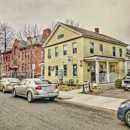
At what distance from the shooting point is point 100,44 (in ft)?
77.3

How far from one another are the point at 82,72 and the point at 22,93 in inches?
390

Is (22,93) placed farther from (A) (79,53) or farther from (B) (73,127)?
(A) (79,53)

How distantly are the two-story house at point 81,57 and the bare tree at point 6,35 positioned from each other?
17.7m

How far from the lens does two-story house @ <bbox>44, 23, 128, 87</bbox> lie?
2105 cm

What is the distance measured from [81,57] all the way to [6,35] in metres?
26.8

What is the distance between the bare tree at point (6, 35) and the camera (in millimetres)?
40781

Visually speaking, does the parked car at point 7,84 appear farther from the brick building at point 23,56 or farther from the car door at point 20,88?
the brick building at point 23,56

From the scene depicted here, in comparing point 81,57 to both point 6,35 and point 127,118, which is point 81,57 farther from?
point 6,35

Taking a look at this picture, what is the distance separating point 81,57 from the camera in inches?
838

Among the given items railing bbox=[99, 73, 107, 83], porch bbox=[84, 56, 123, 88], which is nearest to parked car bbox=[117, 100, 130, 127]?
porch bbox=[84, 56, 123, 88]

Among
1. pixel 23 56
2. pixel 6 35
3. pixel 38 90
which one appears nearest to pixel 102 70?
pixel 38 90

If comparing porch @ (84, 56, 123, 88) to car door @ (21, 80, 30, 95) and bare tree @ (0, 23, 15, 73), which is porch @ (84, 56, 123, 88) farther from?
bare tree @ (0, 23, 15, 73)

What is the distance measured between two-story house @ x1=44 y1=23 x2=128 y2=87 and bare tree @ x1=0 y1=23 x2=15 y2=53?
17684 mm

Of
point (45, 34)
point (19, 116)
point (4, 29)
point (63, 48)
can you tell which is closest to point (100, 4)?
point (63, 48)
